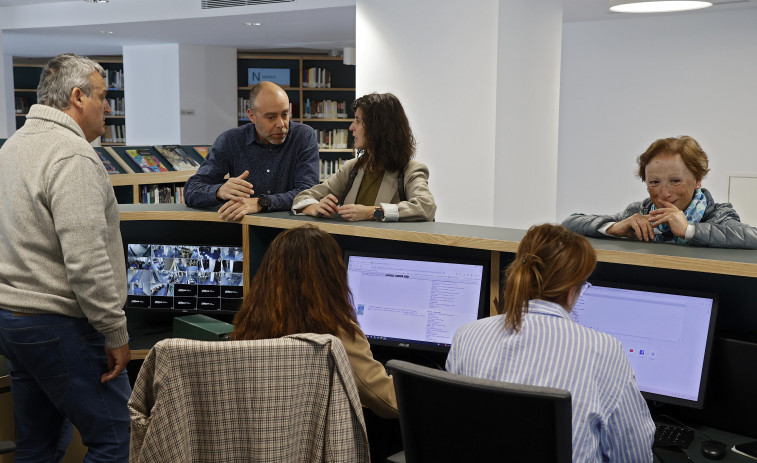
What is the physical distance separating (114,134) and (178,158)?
22.3 ft

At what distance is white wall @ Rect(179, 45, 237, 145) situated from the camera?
36.0 feet

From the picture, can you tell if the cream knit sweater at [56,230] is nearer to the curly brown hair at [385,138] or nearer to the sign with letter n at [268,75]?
the curly brown hair at [385,138]

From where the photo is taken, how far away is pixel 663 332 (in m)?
2.09

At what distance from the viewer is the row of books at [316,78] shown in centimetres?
1168

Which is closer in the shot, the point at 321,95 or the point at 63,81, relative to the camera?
the point at 63,81

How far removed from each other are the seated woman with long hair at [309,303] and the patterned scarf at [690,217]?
38.2 inches

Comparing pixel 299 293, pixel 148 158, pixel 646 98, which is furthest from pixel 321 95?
pixel 299 293

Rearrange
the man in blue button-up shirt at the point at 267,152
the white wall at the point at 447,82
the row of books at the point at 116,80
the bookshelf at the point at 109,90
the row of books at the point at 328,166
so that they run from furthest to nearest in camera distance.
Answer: the bookshelf at the point at 109,90 → the row of books at the point at 116,80 → the row of books at the point at 328,166 → the white wall at the point at 447,82 → the man in blue button-up shirt at the point at 267,152

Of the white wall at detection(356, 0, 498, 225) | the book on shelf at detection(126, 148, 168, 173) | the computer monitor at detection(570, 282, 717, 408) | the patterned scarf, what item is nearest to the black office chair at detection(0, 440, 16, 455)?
the computer monitor at detection(570, 282, 717, 408)

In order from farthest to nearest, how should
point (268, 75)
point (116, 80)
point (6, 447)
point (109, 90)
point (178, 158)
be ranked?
point (116, 80), point (109, 90), point (268, 75), point (178, 158), point (6, 447)

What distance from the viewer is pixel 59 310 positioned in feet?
7.13

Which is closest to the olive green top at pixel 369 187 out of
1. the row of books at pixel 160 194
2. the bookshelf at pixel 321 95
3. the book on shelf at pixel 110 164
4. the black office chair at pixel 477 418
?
the black office chair at pixel 477 418

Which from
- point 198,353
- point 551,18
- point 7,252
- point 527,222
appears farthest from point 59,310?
point 551,18

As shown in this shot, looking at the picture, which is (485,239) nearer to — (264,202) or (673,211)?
(673,211)
